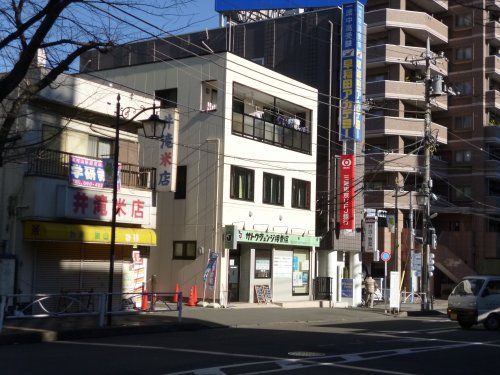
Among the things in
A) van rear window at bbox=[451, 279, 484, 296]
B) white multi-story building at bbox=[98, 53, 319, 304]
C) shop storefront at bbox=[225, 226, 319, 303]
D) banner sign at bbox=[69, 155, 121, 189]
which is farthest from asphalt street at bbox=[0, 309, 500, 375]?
shop storefront at bbox=[225, 226, 319, 303]

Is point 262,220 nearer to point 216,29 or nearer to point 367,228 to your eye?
point 367,228

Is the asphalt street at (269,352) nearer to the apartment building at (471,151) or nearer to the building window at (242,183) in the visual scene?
the building window at (242,183)

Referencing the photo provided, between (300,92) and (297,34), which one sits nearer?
(300,92)

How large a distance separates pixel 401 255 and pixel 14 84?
3914cm

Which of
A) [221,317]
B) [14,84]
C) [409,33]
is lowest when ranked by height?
[221,317]

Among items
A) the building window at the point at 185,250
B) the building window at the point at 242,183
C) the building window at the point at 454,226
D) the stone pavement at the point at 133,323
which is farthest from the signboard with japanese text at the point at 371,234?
the building window at the point at 454,226

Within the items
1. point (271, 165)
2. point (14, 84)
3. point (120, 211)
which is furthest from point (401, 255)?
point (14, 84)

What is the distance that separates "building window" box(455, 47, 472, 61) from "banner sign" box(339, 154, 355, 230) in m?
26.4

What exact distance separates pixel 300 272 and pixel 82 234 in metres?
14.6

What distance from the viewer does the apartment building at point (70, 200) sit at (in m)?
20.3

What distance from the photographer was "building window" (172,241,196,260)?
94.0 feet

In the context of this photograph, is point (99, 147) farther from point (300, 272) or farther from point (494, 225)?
point (494, 225)

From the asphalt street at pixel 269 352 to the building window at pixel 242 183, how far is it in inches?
362

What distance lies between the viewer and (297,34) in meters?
37.8
